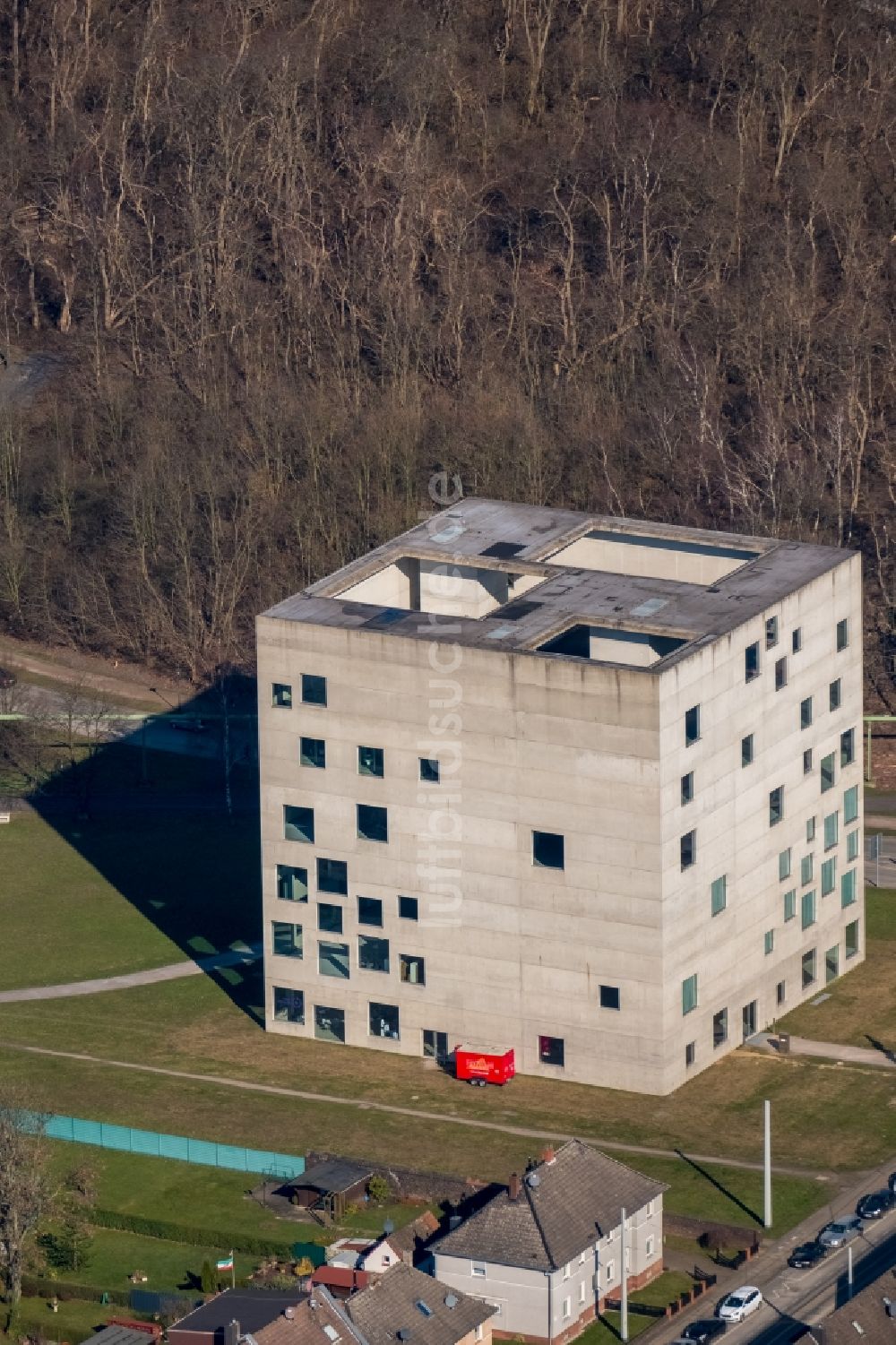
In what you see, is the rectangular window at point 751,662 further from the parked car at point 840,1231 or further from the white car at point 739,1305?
the white car at point 739,1305

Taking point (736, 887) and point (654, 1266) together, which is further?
point (736, 887)

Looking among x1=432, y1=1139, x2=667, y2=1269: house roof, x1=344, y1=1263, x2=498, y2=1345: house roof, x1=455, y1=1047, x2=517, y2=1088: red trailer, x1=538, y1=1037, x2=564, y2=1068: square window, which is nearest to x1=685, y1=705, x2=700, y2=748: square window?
x1=538, y1=1037, x2=564, y2=1068: square window

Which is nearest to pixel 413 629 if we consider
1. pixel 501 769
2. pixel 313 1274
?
pixel 501 769

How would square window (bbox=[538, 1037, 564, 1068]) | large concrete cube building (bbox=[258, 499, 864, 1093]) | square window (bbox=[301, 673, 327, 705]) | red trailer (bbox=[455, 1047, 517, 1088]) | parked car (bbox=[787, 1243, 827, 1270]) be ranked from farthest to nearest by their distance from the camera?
square window (bbox=[301, 673, 327, 705]) < square window (bbox=[538, 1037, 564, 1068]) < red trailer (bbox=[455, 1047, 517, 1088]) < large concrete cube building (bbox=[258, 499, 864, 1093]) < parked car (bbox=[787, 1243, 827, 1270])

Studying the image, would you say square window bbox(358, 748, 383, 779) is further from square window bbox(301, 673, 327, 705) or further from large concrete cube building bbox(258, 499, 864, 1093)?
square window bbox(301, 673, 327, 705)

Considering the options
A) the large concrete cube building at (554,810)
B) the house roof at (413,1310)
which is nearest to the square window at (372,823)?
the large concrete cube building at (554,810)

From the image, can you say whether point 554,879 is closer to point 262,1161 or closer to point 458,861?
point 458,861
